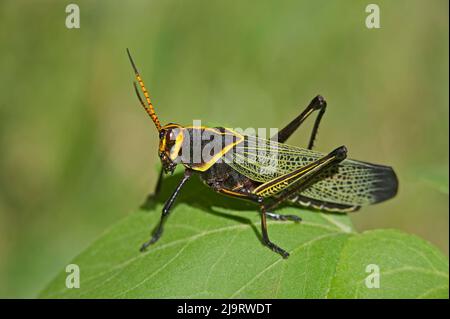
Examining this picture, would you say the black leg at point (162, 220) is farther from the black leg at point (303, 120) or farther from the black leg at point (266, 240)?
the black leg at point (303, 120)

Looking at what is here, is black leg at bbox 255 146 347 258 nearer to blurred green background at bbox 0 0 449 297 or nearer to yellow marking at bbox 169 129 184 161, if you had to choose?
yellow marking at bbox 169 129 184 161

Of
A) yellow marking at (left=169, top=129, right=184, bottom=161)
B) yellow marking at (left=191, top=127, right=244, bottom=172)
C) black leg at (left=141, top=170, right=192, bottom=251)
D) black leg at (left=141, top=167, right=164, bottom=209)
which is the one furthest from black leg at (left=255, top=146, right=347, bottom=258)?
black leg at (left=141, top=167, right=164, bottom=209)

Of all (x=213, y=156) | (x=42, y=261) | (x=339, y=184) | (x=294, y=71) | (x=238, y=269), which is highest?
(x=294, y=71)

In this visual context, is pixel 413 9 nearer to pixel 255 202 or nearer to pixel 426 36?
pixel 426 36

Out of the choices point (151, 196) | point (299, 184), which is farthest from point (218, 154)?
point (151, 196)

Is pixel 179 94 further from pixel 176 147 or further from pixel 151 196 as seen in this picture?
pixel 176 147
